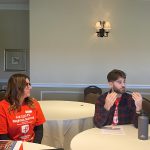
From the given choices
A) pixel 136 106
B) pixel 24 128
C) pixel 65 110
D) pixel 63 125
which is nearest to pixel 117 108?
pixel 136 106

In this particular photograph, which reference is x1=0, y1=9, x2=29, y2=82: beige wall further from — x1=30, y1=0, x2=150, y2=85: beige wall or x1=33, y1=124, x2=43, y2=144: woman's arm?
x1=33, y1=124, x2=43, y2=144: woman's arm

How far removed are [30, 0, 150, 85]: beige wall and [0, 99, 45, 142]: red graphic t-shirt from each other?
3535 millimetres

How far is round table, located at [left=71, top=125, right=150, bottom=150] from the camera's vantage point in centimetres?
210

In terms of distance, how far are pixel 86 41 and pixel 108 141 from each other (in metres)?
3.99

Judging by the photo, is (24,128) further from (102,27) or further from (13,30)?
(13,30)

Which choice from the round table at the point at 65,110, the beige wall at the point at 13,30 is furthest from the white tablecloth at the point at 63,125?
the beige wall at the point at 13,30

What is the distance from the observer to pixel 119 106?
2803 millimetres

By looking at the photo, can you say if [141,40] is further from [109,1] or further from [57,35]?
[57,35]

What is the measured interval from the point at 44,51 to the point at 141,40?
2.00 m

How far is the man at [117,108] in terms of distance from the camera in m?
2.70

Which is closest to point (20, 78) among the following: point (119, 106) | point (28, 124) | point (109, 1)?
point (28, 124)

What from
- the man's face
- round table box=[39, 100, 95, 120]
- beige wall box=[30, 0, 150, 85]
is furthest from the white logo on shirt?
beige wall box=[30, 0, 150, 85]

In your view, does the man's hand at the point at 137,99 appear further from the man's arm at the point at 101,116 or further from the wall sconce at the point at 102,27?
the wall sconce at the point at 102,27

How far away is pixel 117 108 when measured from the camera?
279cm
